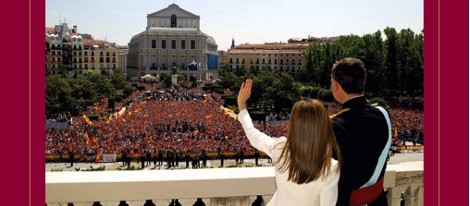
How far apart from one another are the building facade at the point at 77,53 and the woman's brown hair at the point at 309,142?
74705 mm

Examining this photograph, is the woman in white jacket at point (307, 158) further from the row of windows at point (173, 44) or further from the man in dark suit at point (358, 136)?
the row of windows at point (173, 44)

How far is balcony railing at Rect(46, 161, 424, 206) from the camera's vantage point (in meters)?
2.70

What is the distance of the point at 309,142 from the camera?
2072mm

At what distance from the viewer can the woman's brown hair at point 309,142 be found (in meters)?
2.07

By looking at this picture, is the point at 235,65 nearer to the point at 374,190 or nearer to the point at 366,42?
the point at 366,42

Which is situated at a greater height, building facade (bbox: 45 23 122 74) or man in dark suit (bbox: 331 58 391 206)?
building facade (bbox: 45 23 122 74)

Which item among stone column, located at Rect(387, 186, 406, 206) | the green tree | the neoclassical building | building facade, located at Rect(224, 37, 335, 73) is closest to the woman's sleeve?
stone column, located at Rect(387, 186, 406, 206)

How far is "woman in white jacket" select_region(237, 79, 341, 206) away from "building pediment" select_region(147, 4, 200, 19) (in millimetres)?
99540

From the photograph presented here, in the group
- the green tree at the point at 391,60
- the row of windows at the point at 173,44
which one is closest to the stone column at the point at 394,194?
the green tree at the point at 391,60

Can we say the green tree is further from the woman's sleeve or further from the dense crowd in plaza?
the woman's sleeve
